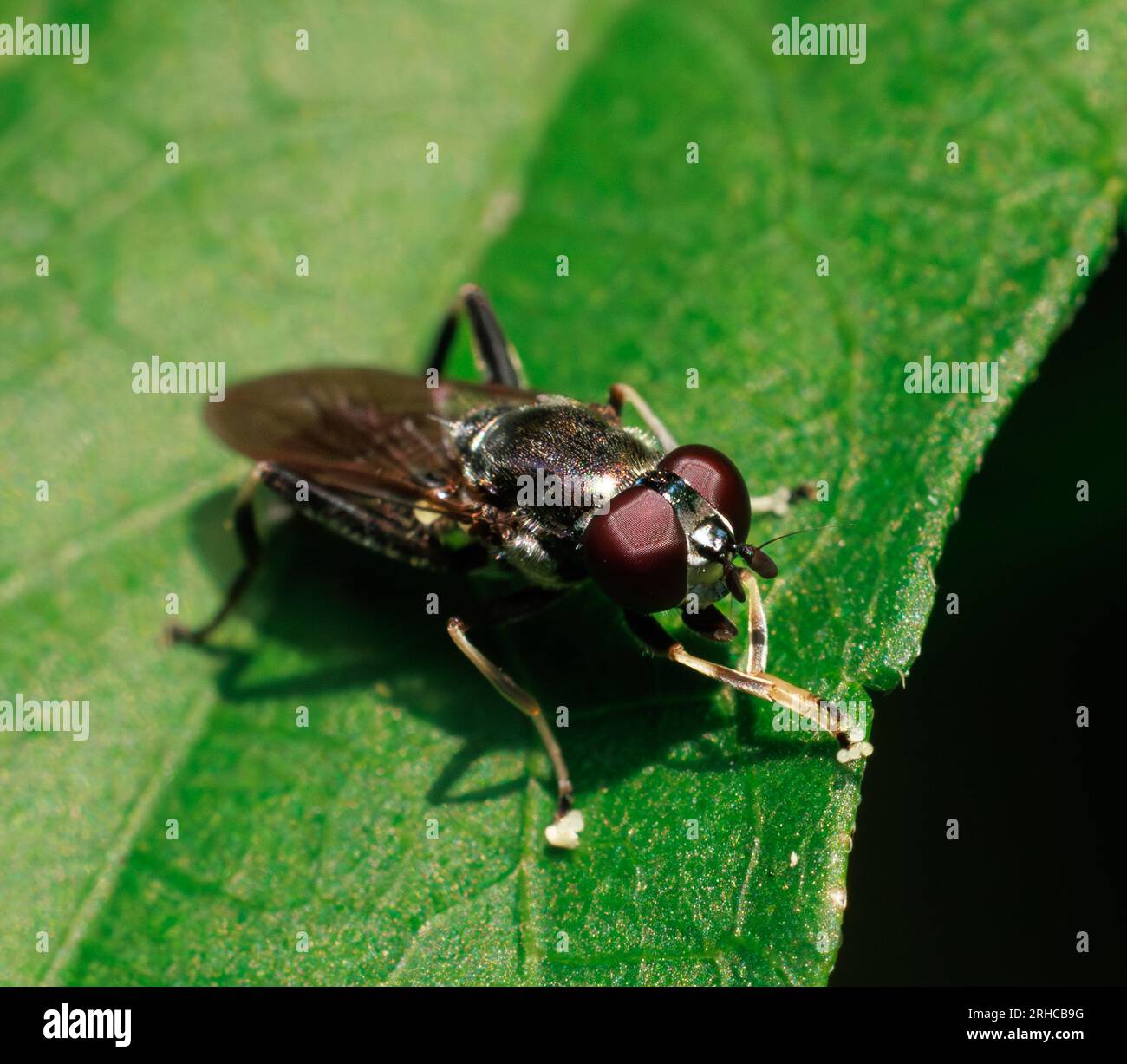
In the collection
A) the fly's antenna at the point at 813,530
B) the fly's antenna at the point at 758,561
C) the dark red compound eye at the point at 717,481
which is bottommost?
the fly's antenna at the point at 758,561

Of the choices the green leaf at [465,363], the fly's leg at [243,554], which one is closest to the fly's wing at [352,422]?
the fly's leg at [243,554]

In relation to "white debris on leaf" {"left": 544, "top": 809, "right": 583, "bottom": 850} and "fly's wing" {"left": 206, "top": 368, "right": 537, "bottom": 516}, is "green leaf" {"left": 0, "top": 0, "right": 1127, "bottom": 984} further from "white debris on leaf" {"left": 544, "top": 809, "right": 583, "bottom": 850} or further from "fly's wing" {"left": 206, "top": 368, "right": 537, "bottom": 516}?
"fly's wing" {"left": 206, "top": 368, "right": 537, "bottom": 516}

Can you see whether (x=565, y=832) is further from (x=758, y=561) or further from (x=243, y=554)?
(x=243, y=554)

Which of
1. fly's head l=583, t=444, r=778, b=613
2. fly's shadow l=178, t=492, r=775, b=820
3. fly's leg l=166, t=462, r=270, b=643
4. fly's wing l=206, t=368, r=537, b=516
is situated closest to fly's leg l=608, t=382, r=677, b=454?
fly's wing l=206, t=368, r=537, b=516

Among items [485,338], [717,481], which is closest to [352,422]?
[485,338]

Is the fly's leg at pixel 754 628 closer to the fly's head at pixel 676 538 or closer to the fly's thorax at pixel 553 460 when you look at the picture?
the fly's head at pixel 676 538

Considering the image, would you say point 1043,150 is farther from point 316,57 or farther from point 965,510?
point 316,57
